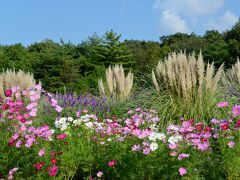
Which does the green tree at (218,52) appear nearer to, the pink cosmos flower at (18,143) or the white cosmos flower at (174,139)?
the white cosmos flower at (174,139)

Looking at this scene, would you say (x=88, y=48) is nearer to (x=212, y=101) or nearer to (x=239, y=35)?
(x=239, y=35)

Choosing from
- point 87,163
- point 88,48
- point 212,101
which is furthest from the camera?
point 88,48

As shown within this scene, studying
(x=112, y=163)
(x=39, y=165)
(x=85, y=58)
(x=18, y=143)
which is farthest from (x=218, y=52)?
(x=39, y=165)

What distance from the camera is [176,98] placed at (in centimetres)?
721

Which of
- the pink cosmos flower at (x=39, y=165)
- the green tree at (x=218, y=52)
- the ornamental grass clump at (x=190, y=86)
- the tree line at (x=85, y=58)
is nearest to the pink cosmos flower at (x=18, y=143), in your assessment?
the pink cosmos flower at (x=39, y=165)

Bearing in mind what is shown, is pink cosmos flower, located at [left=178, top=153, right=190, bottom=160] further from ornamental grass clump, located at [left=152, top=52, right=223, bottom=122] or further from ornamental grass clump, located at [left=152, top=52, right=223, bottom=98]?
ornamental grass clump, located at [left=152, top=52, right=223, bottom=98]

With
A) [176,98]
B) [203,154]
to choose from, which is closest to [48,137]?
[203,154]

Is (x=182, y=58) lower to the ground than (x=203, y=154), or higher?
higher

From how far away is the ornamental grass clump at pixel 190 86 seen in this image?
692 centimetres

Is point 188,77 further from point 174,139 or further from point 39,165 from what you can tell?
point 39,165

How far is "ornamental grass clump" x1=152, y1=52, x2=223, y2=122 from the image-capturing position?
6922 millimetres

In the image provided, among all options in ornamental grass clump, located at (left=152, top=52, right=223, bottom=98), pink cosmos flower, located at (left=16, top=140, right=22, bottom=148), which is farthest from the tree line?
pink cosmos flower, located at (left=16, top=140, right=22, bottom=148)

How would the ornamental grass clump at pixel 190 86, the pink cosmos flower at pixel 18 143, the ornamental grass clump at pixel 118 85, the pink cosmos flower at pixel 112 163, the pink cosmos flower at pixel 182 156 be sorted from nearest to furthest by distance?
the pink cosmos flower at pixel 182 156, the pink cosmos flower at pixel 112 163, the pink cosmos flower at pixel 18 143, the ornamental grass clump at pixel 190 86, the ornamental grass clump at pixel 118 85

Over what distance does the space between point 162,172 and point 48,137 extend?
1.33 metres
